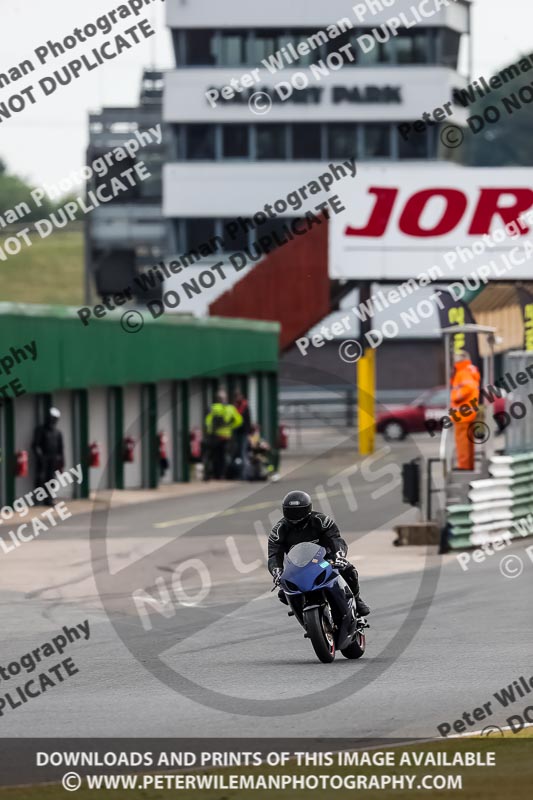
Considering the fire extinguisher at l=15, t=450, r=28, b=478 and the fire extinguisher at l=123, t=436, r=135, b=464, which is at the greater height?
the fire extinguisher at l=15, t=450, r=28, b=478

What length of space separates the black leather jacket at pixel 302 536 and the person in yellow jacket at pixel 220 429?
2093 cm

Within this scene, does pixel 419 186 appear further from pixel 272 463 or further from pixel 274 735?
pixel 274 735

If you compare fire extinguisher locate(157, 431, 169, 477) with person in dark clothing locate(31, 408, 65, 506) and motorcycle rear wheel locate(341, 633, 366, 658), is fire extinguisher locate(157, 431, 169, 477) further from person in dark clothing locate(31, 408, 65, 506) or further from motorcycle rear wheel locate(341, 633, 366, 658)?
motorcycle rear wheel locate(341, 633, 366, 658)

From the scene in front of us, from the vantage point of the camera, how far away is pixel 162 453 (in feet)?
115

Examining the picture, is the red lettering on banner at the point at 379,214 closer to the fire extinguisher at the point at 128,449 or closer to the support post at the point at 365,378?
the support post at the point at 365,378

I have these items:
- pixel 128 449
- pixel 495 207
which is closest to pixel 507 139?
pixel 495 207

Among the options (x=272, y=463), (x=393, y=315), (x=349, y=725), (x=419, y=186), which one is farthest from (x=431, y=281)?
(x=393, y=315)

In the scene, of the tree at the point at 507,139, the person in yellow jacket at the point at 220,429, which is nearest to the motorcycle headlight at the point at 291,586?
the person in yellow jacket at the point at 220,429

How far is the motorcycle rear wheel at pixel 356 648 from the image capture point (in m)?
12.9

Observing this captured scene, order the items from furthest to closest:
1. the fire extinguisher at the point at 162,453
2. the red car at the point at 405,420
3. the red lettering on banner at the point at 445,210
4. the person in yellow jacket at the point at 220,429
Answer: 1. the red car at the point at 405,420
2. the red lettering on banner at the point at 445,210
3. the fire extinguisher at the point at 162,453
4. the person in yellow jacket at the point at 220,429

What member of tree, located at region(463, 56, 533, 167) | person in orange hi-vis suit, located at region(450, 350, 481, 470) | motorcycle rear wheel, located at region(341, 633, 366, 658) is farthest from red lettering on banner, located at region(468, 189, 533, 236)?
tree, located at region(463, 56, 533, 167)

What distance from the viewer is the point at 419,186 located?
35531 millimetres

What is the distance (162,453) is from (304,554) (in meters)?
22.9

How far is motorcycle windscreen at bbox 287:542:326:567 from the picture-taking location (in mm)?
12266
